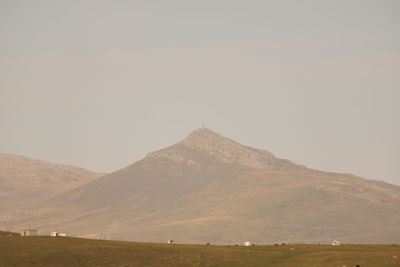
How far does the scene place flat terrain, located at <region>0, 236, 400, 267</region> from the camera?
78625 millimetres

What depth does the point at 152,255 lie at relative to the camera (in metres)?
85.1

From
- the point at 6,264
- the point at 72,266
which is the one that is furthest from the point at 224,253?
the point at 6,264

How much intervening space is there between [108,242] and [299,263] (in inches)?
1146

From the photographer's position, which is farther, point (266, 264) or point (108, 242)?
point (108, 242)

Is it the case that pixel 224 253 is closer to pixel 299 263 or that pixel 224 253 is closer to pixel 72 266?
pixel 299 263

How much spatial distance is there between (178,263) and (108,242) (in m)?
16.4

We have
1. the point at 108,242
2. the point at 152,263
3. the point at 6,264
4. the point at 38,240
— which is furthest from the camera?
the point at 108,242

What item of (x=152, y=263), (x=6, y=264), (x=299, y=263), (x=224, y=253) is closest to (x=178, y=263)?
(x=152, y=263)

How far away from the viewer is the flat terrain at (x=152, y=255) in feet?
258

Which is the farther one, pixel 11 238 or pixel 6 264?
pixel 11 238

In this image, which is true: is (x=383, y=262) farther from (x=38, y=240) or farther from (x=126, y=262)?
(x=38, y=240)

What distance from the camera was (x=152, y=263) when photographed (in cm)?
8125

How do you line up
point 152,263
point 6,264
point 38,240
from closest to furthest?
point 6,264 < point 152,263 < point 38,240

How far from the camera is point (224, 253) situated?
88750 mm
